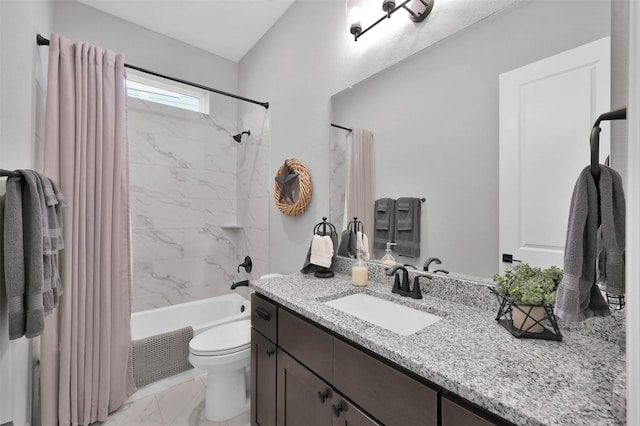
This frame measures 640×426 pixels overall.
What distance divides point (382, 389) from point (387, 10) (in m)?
1.69

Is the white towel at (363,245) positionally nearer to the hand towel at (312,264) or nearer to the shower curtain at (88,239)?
the hand towel at (312,264)

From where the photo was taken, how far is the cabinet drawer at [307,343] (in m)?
1.00

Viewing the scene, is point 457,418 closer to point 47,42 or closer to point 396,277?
point 396,277

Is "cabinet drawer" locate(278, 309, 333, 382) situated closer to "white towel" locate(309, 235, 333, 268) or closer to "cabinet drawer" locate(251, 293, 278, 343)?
"cabinet drawer" locate(251, 293, 278, 343)

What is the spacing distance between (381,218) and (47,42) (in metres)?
2.15

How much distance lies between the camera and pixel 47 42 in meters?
1.61

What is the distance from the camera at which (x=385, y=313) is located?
4.07 ft

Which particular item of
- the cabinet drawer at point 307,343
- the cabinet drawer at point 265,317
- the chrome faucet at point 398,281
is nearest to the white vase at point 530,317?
the chrome faucet at point 398,281

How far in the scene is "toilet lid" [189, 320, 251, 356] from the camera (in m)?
1.69

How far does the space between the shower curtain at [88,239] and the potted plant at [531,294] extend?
208 cm

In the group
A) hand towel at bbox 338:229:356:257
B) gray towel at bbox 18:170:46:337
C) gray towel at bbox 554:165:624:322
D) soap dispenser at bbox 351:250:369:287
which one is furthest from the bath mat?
gray towel at bbox 554:165:624:322

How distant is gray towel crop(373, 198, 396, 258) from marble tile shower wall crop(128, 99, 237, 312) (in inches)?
81.2

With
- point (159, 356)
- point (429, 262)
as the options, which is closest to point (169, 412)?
point (159, 356)

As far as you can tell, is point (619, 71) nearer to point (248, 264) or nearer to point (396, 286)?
point (396, 286)
